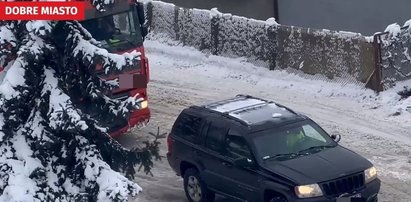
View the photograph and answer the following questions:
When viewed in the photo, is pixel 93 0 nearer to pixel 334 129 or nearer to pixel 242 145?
pixel 242 145

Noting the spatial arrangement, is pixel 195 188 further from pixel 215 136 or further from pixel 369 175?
pixel 369 175

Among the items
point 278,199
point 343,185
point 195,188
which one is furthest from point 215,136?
point 343,185

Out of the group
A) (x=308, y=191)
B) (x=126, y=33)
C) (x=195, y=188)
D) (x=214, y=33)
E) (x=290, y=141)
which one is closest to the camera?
(x=308, y=191)

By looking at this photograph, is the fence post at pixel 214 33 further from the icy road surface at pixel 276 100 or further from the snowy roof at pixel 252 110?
the snowy roof at pixel 252 110

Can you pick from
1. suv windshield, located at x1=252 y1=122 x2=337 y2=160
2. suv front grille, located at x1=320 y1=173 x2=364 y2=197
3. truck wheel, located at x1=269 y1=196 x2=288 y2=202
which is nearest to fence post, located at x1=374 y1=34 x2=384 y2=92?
suv windshield, located at x1=252 y1=122 x2=337 y2=160

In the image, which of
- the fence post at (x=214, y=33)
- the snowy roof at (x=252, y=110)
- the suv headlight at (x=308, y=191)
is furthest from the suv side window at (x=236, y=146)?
the fence post at (x=214, y=33)

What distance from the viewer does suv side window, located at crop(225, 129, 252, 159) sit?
1581 centimetres

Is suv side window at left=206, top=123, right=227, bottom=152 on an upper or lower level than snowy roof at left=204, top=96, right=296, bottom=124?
lower

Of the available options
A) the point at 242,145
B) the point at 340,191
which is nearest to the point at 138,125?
the point at 242,145

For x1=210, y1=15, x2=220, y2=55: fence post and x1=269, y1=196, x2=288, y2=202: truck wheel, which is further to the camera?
x1=210, y1=15, x2=220, y2=55: fence post

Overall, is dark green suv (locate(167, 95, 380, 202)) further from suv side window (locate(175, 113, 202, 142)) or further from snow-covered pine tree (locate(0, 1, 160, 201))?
snow-covered pine tree (locate(0, 1, 160, 201))

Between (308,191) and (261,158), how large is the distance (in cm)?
112

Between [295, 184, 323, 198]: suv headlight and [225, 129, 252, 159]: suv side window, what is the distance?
1.28 metres

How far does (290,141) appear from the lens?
16000 millimetres
